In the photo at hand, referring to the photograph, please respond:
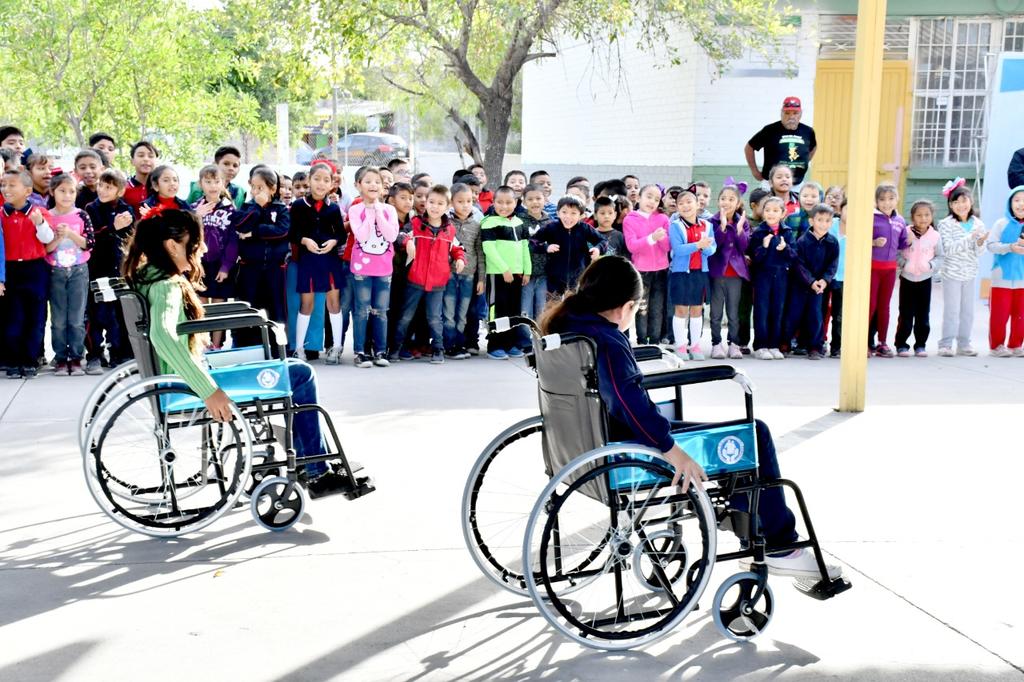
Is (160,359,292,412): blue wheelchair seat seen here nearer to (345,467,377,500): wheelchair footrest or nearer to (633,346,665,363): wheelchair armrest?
(345,467,377,500): wheelchair footrest

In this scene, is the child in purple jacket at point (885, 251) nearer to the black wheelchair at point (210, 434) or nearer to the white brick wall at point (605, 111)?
the white brick wall at point (605, 111)

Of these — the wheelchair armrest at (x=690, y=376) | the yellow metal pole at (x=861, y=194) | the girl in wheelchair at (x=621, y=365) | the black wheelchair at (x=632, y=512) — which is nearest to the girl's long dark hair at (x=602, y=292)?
the girl in wheelchair at (x=621, y=365)

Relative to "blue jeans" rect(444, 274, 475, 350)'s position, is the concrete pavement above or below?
below

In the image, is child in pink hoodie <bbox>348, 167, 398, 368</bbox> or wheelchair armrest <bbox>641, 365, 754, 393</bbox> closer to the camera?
wheelchair armrest <bbox>641, 365, 754, 393</bbox>

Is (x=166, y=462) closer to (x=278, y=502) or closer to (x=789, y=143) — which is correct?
(x=278, y=502)

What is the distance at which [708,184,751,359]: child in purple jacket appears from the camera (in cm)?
948

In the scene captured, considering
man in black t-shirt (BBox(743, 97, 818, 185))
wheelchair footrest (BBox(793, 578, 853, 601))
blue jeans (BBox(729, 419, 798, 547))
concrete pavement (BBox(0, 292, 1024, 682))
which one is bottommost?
concrete pavement (BBox(0, 292, 1024, 682))

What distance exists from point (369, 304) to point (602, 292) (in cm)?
530

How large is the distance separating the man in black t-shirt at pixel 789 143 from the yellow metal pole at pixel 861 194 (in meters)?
4.63

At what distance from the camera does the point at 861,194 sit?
7.02m

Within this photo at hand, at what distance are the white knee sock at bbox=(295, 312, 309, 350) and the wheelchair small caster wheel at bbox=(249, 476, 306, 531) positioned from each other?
4.16 metres

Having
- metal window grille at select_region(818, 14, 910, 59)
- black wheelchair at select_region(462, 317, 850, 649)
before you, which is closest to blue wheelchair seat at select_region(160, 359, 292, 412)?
black wheelchair at select_region(462, 317, 850, 649)

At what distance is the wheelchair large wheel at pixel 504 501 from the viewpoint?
3.95 m

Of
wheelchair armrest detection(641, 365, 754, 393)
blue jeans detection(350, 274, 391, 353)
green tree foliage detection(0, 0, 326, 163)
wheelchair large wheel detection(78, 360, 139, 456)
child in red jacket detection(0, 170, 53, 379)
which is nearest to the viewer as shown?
wheelchair armrest detection(641, 365, 754, 393)
